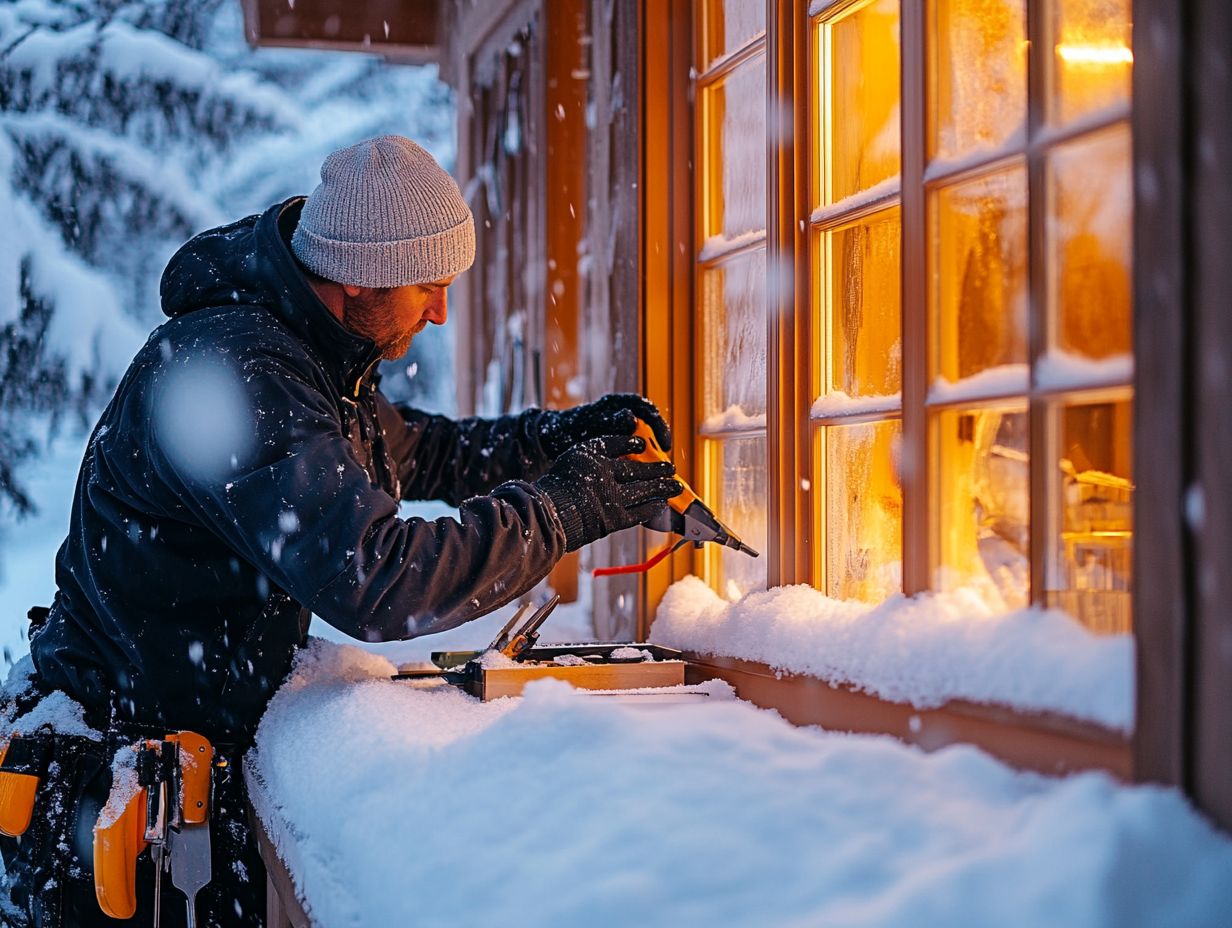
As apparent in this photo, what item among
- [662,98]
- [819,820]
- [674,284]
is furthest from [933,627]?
[662,98]

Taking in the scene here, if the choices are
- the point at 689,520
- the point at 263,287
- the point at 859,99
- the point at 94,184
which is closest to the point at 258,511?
the point at 263,287

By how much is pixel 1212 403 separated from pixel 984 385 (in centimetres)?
49

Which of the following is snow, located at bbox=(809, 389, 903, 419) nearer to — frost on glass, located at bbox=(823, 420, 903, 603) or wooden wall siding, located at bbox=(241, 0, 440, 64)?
frost on glass, located at bbox=(823, 420, 903, 603)

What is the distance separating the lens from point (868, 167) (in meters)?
1.92

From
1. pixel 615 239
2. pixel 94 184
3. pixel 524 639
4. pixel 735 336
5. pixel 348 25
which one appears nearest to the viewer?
pixel 524 639

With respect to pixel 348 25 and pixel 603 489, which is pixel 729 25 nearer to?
pixel 603 489

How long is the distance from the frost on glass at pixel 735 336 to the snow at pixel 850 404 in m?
0.24

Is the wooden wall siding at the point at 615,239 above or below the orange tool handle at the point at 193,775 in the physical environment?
above

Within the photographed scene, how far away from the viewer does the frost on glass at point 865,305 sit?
6.08 ft

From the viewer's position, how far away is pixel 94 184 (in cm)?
915

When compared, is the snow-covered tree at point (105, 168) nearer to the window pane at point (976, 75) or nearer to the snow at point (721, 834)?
the snow at point (721, 834)

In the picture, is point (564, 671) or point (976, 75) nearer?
point (976, 75)

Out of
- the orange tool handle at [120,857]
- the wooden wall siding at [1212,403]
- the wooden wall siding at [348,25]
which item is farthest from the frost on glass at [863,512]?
the wooden wall siding at [348,25]

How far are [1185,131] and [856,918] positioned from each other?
30.1 inches
